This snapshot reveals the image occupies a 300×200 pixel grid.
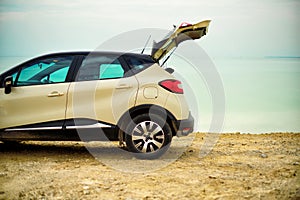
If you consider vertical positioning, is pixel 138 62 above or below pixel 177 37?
below

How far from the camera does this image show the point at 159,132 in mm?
6953

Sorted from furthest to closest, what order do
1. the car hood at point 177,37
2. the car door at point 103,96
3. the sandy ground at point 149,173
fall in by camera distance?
1. the car hood at point 177,37
2. the car door at point 103,96
3. the sandy ground at point 149,173

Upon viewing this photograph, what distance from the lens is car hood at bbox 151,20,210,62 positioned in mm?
7289

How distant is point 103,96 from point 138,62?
31.6 inches

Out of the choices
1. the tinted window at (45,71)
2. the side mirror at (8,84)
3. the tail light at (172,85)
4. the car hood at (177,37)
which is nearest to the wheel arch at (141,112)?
the tail light at (172,85)

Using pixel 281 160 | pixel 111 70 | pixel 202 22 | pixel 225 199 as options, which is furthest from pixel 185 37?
pixel 225 199

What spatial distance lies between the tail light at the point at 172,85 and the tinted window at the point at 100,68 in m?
0.68

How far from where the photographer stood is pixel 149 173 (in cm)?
625

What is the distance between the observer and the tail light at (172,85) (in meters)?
7.05

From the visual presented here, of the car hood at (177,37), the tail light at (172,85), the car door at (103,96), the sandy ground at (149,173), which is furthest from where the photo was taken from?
the car hood at (177,37)

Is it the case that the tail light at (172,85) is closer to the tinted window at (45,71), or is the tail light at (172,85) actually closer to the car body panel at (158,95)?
the car body panel at (158,95)

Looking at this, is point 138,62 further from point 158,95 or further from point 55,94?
point 55,94

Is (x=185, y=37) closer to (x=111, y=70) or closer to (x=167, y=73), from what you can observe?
(x=167, y=73)

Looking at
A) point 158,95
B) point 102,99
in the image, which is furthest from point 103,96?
point 158,95
